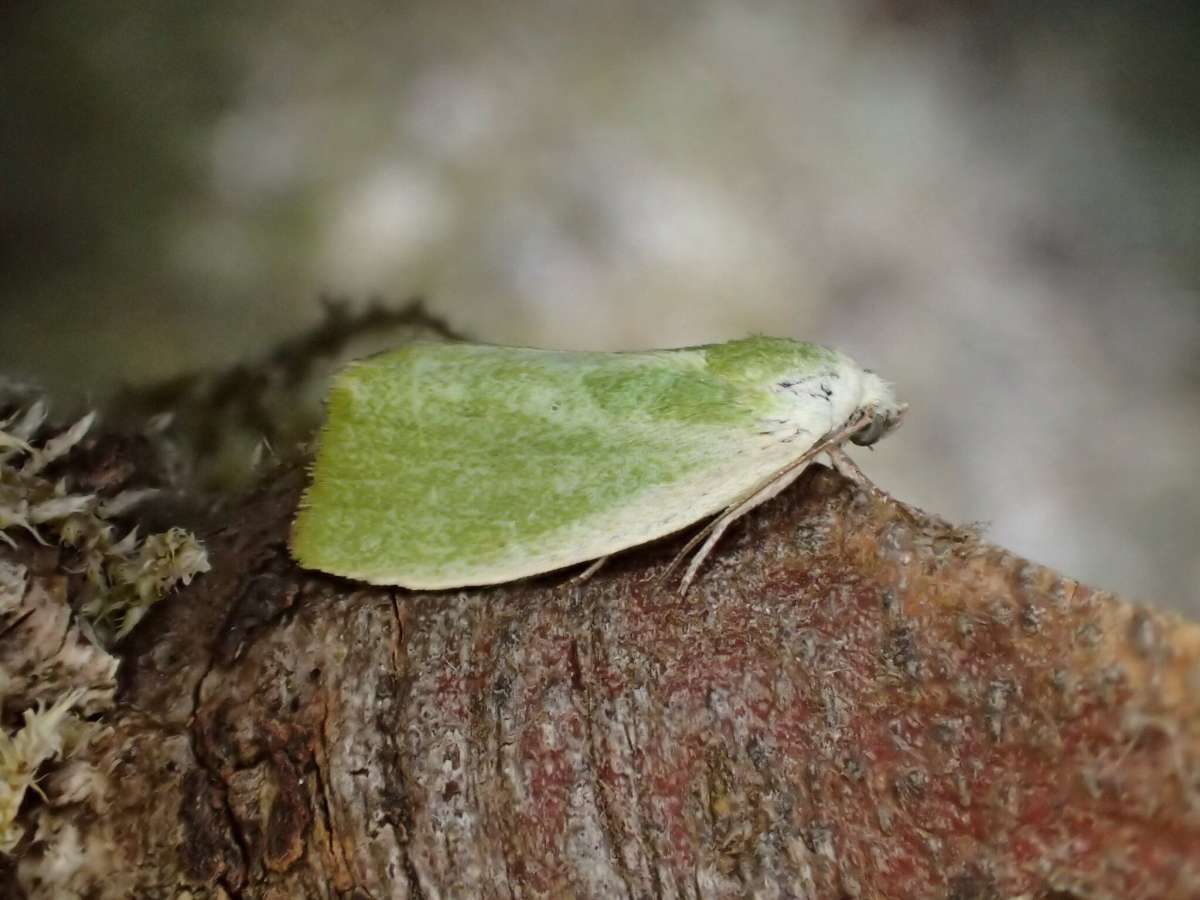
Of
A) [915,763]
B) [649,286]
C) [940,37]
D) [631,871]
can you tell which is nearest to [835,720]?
[915,763]

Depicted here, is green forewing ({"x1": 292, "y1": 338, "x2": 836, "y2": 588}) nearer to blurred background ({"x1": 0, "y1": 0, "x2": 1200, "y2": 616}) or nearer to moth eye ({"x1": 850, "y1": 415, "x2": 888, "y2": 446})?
moth eye ({"x1": 850, "y1": 415, "x2": 888, "y2": 446})

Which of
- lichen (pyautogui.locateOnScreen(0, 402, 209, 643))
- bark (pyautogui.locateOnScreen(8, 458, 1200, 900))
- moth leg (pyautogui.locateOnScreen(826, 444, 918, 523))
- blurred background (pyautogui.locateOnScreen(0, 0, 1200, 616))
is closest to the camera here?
bark (pyautogui.locateOnScreen(8, 458, 1200, 900))

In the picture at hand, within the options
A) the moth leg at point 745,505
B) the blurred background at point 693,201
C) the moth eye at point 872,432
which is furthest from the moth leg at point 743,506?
the blurred background at point 693,201

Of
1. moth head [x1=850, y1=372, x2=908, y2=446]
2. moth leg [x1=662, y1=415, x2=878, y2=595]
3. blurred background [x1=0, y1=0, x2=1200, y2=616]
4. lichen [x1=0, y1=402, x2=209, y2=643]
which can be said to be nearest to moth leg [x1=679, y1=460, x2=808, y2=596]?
moth leg [x1=662, y1=415, x2=878, y2=595]

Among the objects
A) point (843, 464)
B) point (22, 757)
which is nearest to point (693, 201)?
point (843, 464)

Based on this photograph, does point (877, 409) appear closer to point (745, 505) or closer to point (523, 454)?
point (745, 505)

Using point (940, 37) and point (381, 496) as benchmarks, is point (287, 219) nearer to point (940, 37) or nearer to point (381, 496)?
point (381, 496)

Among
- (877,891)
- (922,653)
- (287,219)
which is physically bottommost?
(877,891)

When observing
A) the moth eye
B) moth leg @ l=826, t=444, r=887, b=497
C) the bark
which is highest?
the moth eye
